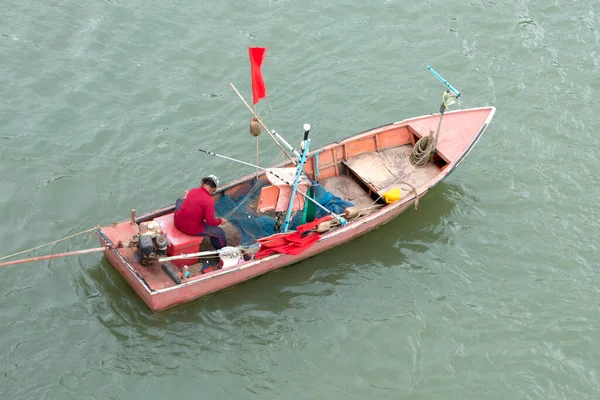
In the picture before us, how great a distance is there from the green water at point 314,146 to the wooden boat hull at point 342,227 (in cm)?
45

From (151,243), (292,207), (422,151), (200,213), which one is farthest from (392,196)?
(151,243)

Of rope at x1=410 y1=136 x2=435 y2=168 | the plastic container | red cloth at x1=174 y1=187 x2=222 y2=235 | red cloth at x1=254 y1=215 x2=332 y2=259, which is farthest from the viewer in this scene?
rope at x1=410 y1=136 x2=435 y2=168

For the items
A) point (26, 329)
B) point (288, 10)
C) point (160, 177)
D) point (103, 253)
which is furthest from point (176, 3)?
A: point (26, 329)

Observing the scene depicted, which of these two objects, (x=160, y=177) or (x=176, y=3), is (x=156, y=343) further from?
(x=176, y=3)

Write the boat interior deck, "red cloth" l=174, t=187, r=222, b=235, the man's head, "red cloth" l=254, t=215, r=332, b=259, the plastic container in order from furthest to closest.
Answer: the boat interior deck, the plastic container, "red cloth" l=254, t=215, r=332, b=259, the man's head, "red cloth" l=174, t=187, r=222, b=235

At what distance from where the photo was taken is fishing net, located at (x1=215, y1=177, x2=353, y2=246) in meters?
15.2

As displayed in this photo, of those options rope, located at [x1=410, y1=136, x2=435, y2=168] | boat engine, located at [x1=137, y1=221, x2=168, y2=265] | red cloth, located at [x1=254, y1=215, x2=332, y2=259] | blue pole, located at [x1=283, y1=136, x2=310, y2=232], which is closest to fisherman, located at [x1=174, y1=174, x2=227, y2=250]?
boat engine, located at [x1=137, y1=221, x2=168, y2=265]

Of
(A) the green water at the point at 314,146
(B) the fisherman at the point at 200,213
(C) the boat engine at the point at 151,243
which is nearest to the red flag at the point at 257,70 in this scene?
(B) the fisherman at the point at 200,213

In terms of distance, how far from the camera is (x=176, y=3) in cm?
2141

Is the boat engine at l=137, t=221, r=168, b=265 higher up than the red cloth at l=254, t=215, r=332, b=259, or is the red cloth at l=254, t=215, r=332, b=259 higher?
the boat engine at l=137, t=221, r=168, b=265

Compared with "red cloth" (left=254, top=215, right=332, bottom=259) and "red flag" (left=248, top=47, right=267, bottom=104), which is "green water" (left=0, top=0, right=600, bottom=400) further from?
"red flag" (left=248, top=47, right=267, bottom=104)

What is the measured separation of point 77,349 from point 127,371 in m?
1.03

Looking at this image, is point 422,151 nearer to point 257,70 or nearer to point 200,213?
point 257,70

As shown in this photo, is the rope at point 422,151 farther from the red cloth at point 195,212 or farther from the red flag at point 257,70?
the red cloth at point 195,212
